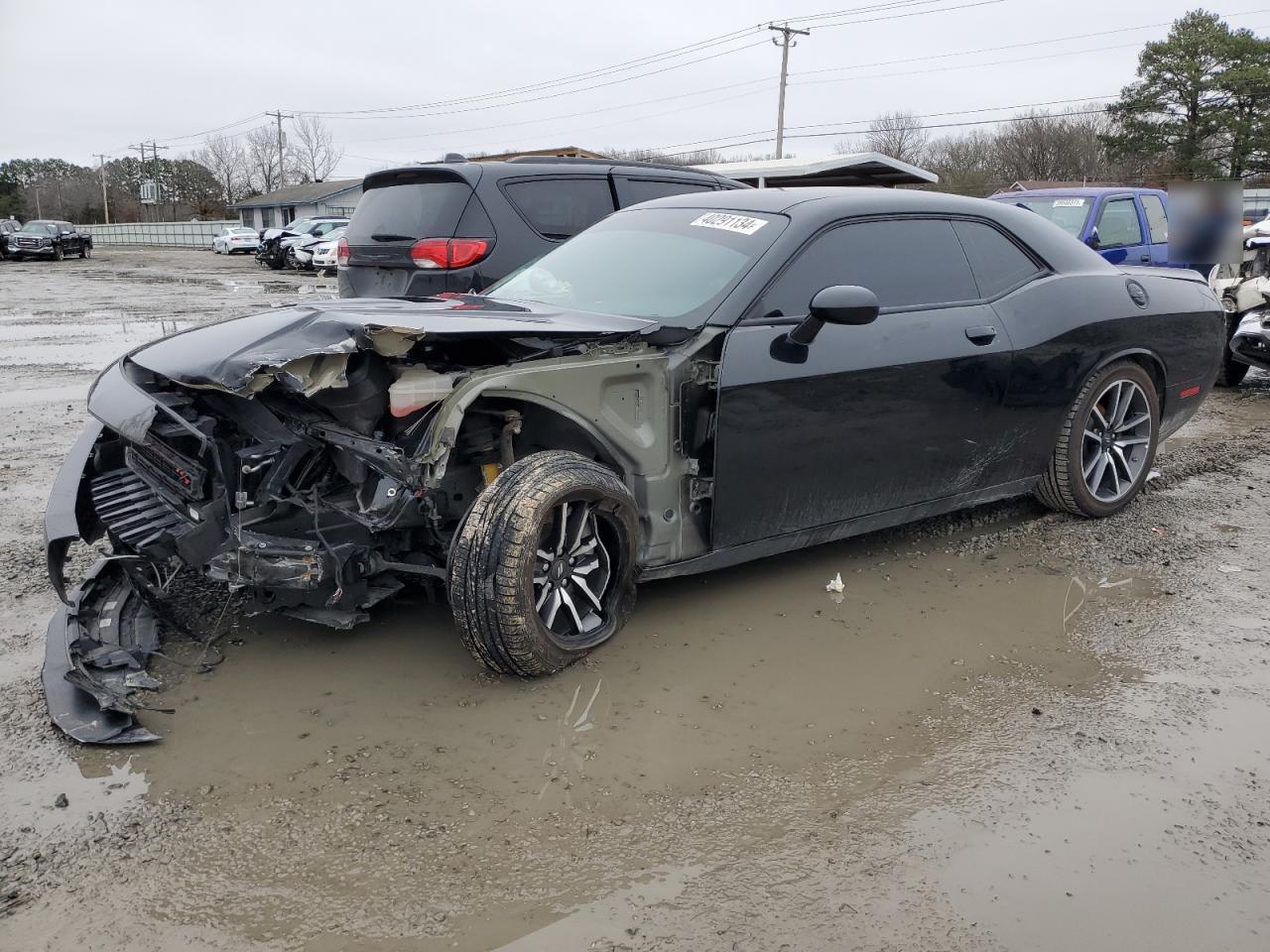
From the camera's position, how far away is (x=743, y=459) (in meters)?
3.72

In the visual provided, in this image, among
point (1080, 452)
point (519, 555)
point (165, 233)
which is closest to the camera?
point (519, 555)

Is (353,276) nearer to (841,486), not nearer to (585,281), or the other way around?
(585,281)

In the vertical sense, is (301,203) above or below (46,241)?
above

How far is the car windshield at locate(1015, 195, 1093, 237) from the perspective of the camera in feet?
37.1

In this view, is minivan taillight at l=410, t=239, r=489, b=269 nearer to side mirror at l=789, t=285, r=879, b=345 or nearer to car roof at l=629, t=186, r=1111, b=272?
car roof at l=629, t=186, r=1111, b=272

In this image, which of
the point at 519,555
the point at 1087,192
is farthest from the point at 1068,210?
the point at 519,555

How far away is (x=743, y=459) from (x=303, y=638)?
5.73 feet

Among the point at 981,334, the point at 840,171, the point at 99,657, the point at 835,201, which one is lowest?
the point at 99,657

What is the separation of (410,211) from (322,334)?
12.4 ft

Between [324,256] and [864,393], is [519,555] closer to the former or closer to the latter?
Answer: [864,393]

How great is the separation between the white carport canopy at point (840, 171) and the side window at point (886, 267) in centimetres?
1874

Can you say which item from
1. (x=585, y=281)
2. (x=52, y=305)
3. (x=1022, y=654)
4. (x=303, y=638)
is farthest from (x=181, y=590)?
(x=52, y=305)

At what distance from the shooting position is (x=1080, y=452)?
490 cm

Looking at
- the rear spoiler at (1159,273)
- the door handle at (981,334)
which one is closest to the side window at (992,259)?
the door handle at (981,334)
